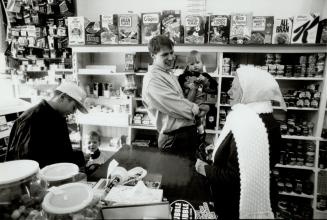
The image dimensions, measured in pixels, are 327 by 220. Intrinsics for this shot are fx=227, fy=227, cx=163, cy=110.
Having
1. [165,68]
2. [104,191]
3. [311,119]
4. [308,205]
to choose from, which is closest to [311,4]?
[311,119]

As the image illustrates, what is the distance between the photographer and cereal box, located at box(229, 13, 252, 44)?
301 cm

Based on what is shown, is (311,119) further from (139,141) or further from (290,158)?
(139,141)

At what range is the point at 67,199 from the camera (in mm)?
1088

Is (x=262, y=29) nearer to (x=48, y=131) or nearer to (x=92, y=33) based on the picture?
(x=92, y=33)

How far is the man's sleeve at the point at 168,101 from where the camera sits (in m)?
2.39

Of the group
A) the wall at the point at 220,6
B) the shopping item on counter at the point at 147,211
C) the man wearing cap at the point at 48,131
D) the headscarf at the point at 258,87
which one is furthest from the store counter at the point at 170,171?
the wall at the point at 220,6

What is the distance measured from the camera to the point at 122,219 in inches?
39.8

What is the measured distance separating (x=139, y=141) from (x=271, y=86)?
2536 mm

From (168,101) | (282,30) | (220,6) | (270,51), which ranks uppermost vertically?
(220,6)

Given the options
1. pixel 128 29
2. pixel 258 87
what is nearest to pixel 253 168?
pixel 258 87

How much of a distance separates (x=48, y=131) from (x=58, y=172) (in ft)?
2.84

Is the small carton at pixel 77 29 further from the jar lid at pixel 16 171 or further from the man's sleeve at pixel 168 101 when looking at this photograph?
the jar lid at pixel 16 171

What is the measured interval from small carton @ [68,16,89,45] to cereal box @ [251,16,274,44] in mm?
2485

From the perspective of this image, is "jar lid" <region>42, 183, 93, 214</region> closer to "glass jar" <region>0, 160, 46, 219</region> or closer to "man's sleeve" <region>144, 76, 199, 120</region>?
"glass jar" <region>0, 160, 46, 219</region>
